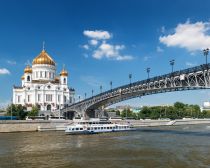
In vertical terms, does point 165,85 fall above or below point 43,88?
below

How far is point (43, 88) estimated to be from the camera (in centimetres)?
11512

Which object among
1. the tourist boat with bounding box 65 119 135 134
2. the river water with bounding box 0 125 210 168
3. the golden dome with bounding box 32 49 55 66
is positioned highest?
the golden dome with bounding box 32 49 55 66

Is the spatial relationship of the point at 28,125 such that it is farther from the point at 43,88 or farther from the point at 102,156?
the point at 43,88

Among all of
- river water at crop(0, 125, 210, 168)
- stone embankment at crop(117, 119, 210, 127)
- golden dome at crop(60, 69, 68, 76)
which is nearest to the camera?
river water at crop(0, 125, 210, 168)

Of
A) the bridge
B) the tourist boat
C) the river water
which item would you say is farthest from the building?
the river water

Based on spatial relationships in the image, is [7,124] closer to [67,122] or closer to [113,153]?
[67,122]

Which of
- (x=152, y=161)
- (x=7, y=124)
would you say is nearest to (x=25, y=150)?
(x=152, y=161)

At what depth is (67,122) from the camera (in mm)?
79688

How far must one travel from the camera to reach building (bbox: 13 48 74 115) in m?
115

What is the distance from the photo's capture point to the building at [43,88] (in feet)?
378

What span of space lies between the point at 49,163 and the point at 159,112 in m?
95.8

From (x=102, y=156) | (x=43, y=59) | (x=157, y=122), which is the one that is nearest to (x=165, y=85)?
(x=102, y=156)

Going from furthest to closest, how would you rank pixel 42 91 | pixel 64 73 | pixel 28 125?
pixel 64 73
pixel 42 91
pixel 28 125

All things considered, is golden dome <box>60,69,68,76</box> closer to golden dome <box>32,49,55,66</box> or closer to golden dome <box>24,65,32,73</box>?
golden dome <box>32,49,55,66</box>
